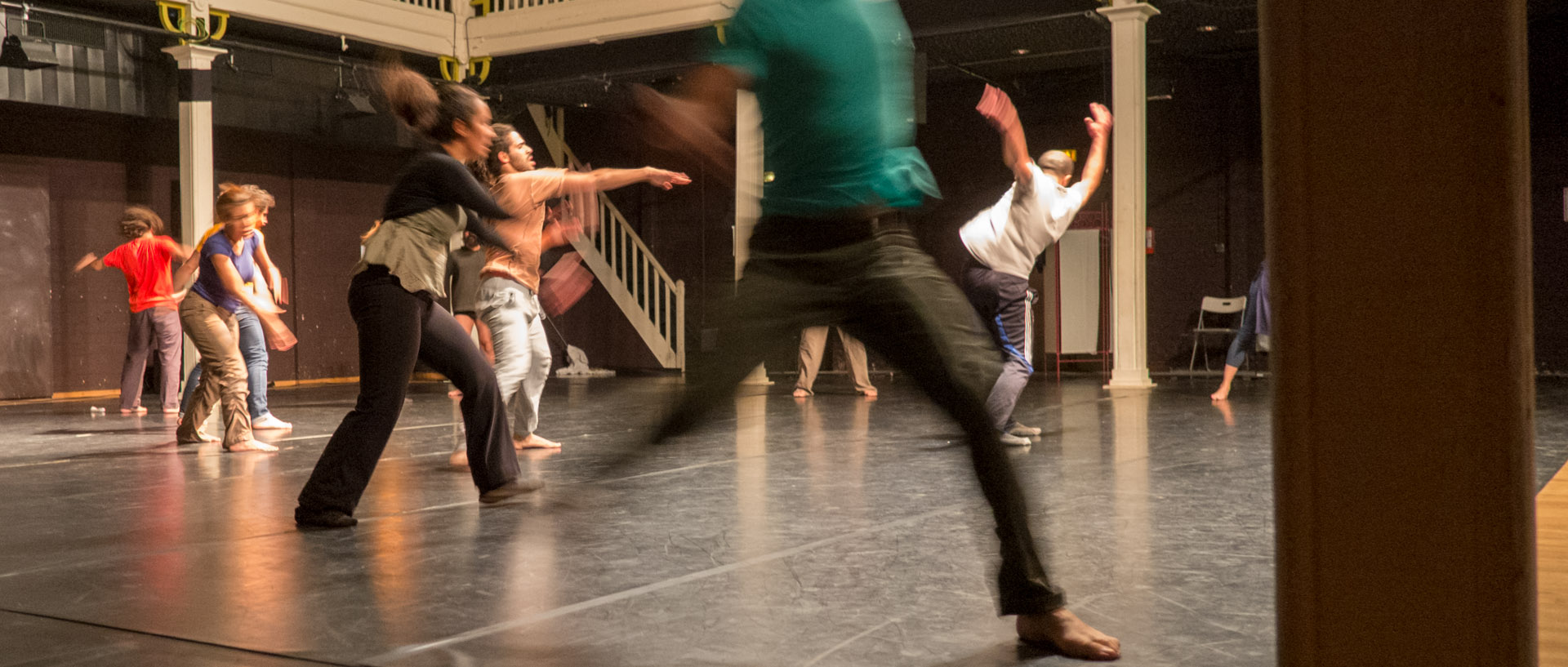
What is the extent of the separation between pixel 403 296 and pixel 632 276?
41.9 feet

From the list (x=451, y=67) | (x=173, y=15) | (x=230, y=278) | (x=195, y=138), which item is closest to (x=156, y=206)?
(x=195, y=138)

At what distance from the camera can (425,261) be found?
3953mm

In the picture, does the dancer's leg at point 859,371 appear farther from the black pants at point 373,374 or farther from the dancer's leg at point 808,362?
the black pants at point 373,374

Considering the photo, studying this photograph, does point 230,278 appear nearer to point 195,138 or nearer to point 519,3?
point 195,138

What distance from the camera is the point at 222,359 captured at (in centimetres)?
654

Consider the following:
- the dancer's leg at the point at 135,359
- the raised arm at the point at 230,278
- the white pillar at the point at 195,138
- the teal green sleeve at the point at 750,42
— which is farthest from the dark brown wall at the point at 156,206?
the teal green sleeve at the point at 750,42

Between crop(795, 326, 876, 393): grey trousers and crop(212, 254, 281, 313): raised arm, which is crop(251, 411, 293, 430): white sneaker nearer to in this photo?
crop(212, 254, 281, 313): raised arm

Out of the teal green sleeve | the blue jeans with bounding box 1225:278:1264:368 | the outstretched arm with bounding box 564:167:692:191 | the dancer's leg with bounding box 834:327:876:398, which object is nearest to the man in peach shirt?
the outstretched arm with bounding box 564:167:692:191

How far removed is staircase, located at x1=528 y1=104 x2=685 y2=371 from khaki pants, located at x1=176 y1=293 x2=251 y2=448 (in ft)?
26.9

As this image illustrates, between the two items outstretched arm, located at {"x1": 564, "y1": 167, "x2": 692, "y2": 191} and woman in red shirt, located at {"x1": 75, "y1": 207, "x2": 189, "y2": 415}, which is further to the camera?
woman in red shirt, located at {"x1": 75, "y1": 207, "x2": 189, "y2": 415}

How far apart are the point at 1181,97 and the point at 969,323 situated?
12.5 m

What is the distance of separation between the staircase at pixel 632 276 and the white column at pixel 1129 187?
19.1ft

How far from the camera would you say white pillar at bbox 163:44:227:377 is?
11.9m

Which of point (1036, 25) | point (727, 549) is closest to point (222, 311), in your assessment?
point (727, 549)
